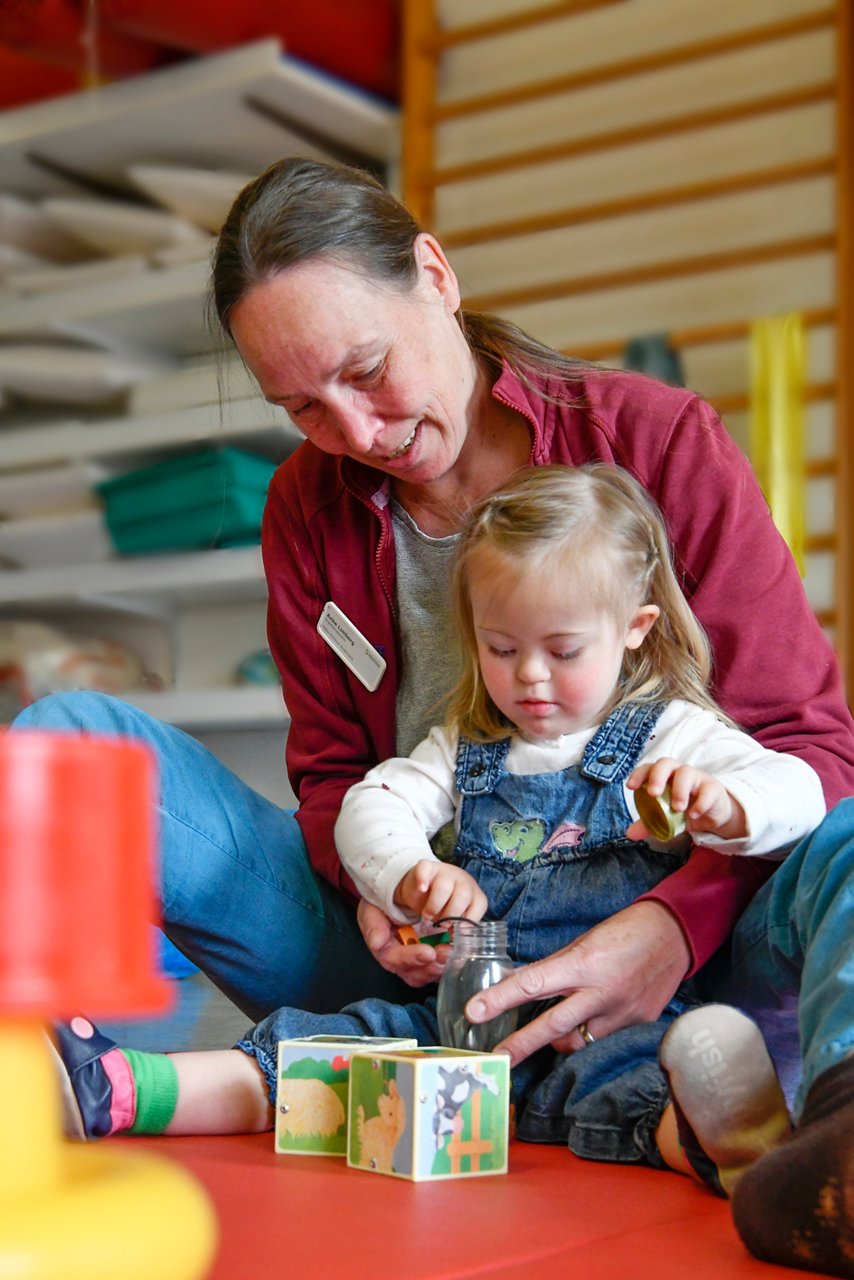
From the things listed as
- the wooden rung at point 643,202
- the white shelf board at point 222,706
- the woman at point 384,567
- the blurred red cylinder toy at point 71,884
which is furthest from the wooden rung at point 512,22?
the blurred red cylinder toy at point 71,884

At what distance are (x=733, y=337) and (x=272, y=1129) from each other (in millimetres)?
1858

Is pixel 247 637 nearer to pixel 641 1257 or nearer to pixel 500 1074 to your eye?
pixel 500 1074

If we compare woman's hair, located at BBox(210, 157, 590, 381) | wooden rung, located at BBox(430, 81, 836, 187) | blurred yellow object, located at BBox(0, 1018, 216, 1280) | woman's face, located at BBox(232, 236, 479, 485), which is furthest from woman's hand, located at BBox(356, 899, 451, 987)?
wooden rung, located at BBox(430, 81, 836, 187)

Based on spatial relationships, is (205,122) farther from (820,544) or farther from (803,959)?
(803,959)

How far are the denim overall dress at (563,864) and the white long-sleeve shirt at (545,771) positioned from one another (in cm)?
2

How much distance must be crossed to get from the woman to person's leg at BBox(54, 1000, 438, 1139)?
8 cm

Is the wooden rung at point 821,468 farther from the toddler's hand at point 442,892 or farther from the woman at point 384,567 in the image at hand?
the toddler's hand at point 442,892

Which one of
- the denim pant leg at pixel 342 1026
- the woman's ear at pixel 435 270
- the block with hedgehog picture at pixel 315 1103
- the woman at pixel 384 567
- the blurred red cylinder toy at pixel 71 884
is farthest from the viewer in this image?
the woman's ear at pixel 435 270

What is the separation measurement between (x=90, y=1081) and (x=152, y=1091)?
56mm

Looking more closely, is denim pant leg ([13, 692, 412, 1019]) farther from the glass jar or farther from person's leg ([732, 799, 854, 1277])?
person's leg ([732, 799, 854, 1277])

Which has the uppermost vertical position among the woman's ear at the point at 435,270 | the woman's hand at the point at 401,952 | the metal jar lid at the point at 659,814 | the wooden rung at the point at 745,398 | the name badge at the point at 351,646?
the woman's ear at the point at 435,270

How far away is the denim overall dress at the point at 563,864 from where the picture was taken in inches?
42.9

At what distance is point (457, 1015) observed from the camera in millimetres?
1133

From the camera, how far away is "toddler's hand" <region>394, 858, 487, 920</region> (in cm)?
115
